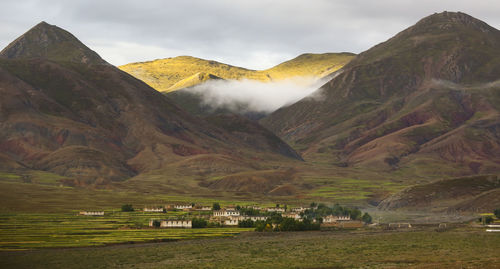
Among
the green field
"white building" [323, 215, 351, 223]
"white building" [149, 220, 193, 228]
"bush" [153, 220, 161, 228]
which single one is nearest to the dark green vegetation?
the green field

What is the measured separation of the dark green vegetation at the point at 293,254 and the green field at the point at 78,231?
720 centimetres

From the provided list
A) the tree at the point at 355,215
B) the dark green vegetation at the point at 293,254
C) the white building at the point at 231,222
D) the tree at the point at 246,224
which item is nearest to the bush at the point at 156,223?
the white building at the point at 231,222

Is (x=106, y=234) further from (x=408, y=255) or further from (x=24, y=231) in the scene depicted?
(x=408, y=255)

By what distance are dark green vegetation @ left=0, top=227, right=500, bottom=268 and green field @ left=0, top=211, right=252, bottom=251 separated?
720cm

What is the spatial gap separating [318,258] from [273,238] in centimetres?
3401

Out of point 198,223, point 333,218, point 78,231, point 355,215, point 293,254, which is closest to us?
point 293,254

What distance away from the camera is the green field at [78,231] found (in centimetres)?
11245

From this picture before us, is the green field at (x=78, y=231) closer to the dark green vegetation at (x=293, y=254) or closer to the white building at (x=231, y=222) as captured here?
the dark green vegetation at (x=293, y=254)

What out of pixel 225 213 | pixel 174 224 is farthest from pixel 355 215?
pixel 174 224

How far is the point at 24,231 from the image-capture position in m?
128

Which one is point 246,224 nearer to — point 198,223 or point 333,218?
point 198,223

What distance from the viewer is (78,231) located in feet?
429

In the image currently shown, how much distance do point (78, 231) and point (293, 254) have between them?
5152cm

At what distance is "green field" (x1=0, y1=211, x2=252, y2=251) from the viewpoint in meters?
112
